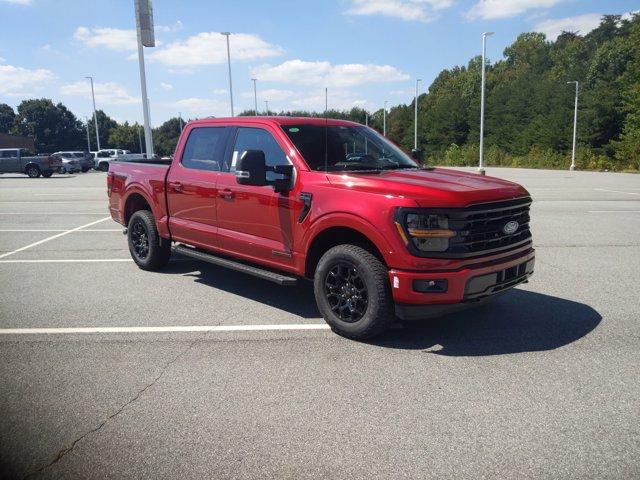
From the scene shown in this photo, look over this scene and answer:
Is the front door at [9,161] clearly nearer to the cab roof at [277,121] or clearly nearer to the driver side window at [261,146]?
Answer: the cab roof at [277,121]

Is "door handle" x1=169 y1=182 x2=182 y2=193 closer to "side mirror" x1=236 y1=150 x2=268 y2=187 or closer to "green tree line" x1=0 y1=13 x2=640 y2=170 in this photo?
"side mirror" x1=236 y1=150 x2=268 y2=187

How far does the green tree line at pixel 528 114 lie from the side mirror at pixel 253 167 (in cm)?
1168

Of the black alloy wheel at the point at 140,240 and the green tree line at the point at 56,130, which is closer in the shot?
the black alloy wheel at the point at 140,240

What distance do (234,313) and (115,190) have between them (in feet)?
11.9

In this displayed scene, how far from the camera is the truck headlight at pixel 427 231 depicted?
13.4 ft

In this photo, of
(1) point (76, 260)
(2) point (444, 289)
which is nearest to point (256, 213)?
(2) point (444, 289)

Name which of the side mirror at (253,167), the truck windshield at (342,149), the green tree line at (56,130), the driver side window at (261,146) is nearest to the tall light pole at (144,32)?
the driver side window at (261,146)

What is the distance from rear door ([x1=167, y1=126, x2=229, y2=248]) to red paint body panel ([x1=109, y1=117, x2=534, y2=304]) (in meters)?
0.01

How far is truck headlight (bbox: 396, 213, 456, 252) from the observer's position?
4.10 metres

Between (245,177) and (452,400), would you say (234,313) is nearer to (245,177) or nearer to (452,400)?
(245,177)

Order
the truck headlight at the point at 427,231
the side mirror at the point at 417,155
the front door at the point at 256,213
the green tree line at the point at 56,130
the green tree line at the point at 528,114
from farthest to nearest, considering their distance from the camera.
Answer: the green tree line at the point at 56,130
the green tree line at the point at 528,114
the side mirror at the point at 417,155
the front door at the point at 256,213
the truck headlight at the point at 427,231

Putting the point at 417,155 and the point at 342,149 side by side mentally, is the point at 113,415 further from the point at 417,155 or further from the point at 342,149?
the point at 417,155

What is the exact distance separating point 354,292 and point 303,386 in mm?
1098

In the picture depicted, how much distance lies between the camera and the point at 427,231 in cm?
410
